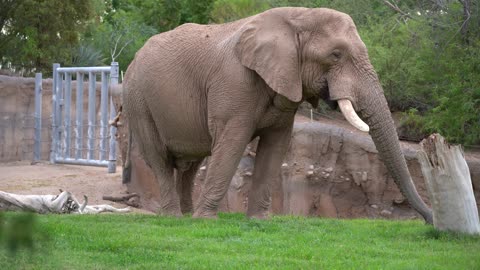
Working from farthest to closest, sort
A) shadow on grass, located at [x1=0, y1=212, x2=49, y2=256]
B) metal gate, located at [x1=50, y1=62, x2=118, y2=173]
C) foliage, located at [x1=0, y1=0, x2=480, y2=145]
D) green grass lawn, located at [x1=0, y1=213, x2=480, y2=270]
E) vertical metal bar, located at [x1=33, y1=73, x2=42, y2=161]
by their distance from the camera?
vertical metal bar, located at [x1=33, y1=73, x2=42, y2=161], metal gate, located at [x1=50, y1=62, x2=118, y2=173], foliage, located at [x1=0, y1=0, x2=480, y2=145], green grass lawn, located at [x1=0, y1=213, x2=480, y2=270], shadow on grass, located at [x1=0, y1=212, x2=49, y2=256]

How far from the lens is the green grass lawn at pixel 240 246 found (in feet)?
19.6

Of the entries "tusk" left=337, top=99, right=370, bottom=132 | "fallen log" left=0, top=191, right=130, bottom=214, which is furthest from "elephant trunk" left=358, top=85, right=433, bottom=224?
"fallen log" left=0, top=191, right=130, bottom=214

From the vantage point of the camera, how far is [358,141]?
571 inches

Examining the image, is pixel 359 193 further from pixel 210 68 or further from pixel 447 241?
pixel 447 241

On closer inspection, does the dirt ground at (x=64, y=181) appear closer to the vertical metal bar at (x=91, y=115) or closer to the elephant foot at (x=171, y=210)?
the vertical metal bar at (x=91, y=115)

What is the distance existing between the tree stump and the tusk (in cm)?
71

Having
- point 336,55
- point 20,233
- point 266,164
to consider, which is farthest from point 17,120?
point 20,233

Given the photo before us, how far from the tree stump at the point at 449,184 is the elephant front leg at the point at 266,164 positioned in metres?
2.12

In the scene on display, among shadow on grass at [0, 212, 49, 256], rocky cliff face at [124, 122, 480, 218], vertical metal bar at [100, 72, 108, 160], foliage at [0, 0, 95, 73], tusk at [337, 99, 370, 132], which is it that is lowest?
rocky cliff face at [124, 122, 480, 218]

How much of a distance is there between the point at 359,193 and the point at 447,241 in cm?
731

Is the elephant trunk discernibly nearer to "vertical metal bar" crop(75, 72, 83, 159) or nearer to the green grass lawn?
the green grass lawn

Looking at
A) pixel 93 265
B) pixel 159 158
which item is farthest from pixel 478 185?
pixel 93 265

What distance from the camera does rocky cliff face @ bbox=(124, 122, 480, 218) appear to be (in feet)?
47.3

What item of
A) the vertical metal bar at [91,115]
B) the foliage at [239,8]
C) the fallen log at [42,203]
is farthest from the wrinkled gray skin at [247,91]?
the foliage at [239,8]
